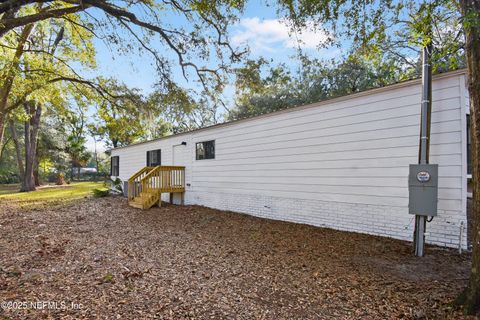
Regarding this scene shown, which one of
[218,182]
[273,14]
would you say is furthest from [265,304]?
[218,182]

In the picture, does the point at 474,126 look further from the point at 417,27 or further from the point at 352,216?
the point at 352,216

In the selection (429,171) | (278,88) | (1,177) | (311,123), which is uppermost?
(278,88)

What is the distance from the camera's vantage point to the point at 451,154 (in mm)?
4238

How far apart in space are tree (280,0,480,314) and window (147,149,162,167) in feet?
29.8

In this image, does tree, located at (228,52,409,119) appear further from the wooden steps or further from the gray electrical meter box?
the gray electrical meter box

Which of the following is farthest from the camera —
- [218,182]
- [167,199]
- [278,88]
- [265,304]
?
[278,88]

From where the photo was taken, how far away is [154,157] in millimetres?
12594

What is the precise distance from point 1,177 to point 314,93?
2926 cm

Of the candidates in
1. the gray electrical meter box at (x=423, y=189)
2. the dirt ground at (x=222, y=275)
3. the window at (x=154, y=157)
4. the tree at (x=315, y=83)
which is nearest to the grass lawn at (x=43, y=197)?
the window at (x=154, y=157)

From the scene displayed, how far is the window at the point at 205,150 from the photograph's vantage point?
9367 mm

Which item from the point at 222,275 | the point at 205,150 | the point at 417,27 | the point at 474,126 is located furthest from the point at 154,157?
the point at 474,126

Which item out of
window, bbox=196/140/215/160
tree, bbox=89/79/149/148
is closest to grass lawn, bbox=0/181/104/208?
tree, bbox=89/79/149/148

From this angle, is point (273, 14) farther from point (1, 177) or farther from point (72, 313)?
point (1, 177)

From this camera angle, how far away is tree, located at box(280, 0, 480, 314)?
238 cm
